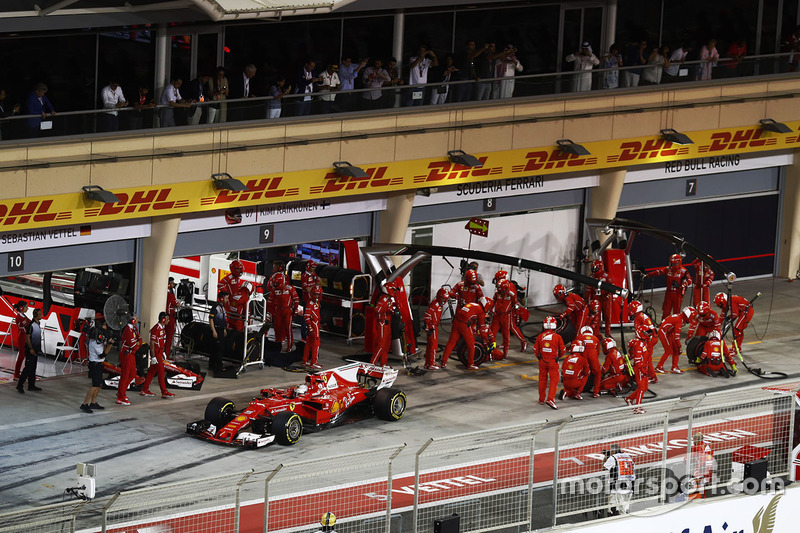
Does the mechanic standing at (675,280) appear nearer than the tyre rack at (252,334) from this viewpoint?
No

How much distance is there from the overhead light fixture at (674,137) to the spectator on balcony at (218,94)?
1120cm

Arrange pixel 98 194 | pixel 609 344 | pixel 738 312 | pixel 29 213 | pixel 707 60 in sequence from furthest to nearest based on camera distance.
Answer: pixel 707 60
pixel 738 312
pixel 609 344
pixel 98 194
pixel 29 213

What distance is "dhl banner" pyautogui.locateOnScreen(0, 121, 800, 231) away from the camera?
974 inches

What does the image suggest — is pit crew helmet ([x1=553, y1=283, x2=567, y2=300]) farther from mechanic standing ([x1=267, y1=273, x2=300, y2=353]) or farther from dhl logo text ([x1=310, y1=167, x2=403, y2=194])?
mechanic standing ([x1=267, y1=273, x2=300, y2=353])

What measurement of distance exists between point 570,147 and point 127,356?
1200 cm

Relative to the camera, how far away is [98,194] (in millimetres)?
24750

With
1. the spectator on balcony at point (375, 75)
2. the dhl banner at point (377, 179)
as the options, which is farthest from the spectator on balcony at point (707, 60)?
the spectator on balcony at point (375, 75)

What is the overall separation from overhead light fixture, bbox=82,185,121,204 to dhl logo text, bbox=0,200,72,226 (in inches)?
19.7

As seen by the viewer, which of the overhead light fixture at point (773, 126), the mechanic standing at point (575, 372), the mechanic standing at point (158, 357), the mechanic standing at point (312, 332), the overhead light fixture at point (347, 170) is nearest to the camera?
the mechanic standing at point (158, 357)

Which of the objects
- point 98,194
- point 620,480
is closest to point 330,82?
point 98,194

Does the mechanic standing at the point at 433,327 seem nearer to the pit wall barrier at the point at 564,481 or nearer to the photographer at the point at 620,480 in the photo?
the pit wall barrier at the point at 564,481

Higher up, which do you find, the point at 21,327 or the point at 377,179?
the point at 377,179

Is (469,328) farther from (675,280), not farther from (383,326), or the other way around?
(675,280)

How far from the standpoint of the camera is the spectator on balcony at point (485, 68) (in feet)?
99.5
